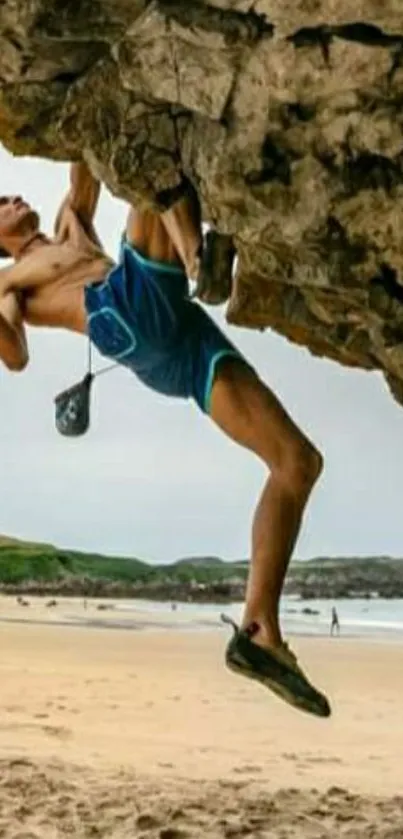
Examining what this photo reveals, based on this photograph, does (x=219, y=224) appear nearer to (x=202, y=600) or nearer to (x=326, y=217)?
(x=326, y=217)

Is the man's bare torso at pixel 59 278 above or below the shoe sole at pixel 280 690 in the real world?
above

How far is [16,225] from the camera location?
26.8ft

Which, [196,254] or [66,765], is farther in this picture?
[66,765]

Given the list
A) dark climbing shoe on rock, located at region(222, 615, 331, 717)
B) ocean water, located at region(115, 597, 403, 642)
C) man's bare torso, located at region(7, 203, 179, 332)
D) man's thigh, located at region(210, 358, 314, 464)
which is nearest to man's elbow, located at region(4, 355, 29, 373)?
man's bare torso, located at region(7, 203, 179, 332)

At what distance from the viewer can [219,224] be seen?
847cm

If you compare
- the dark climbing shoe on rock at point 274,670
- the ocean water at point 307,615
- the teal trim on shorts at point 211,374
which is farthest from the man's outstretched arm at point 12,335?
the ocean water at point 307,615

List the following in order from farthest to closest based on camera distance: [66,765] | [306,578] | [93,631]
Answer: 1. [306,578]
2. [93,631]
3. [66,765]

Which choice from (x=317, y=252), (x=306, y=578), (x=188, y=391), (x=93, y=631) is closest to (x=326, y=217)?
(x=317, y=252)

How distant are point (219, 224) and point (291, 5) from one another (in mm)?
1379

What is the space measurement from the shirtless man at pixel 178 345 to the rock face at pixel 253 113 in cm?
37

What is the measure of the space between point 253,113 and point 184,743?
1354 centimetres

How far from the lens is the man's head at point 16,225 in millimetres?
8117

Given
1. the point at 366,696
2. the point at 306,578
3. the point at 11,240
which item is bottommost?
the point at 306,578

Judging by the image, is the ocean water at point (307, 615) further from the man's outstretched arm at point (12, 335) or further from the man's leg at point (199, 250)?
the man's outstretched arm at point (12, 335)
